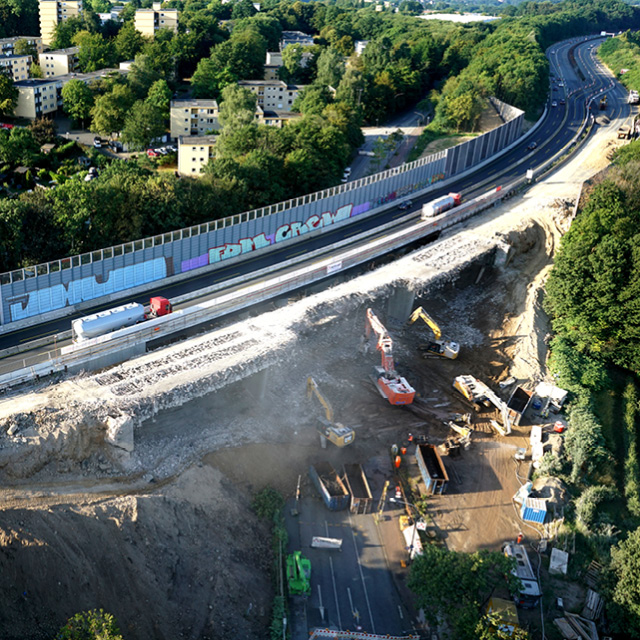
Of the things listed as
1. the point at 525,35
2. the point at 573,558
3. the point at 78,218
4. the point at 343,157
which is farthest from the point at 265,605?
the point at 525,35

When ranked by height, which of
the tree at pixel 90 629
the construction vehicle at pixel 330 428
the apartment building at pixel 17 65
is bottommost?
the construction vehicle at pixel 330 428

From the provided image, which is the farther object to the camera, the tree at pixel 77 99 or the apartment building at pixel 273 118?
the apartment building at pixel 273 118

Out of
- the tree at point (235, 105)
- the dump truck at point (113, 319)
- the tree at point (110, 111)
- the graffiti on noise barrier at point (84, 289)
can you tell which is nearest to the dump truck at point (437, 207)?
the tree at point (235, 105)

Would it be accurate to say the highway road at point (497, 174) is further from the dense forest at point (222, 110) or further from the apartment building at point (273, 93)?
the apartment building at point (273, 93)

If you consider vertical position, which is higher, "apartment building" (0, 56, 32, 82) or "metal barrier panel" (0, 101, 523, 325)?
"apartment building" (0, 56, 32, 82)

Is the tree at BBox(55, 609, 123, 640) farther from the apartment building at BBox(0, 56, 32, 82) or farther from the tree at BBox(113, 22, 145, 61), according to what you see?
the tree at BBox(113, 22, 145, 61)

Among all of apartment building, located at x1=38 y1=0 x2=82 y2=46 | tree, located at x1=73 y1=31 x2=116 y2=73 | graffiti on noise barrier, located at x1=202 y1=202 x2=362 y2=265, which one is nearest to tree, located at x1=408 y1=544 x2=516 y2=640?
graffiti on noise barrier, located at x1=202 y1=202 x2=362 y2=265

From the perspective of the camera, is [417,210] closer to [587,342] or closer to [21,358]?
[587,342]

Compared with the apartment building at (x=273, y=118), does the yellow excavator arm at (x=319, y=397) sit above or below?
below
